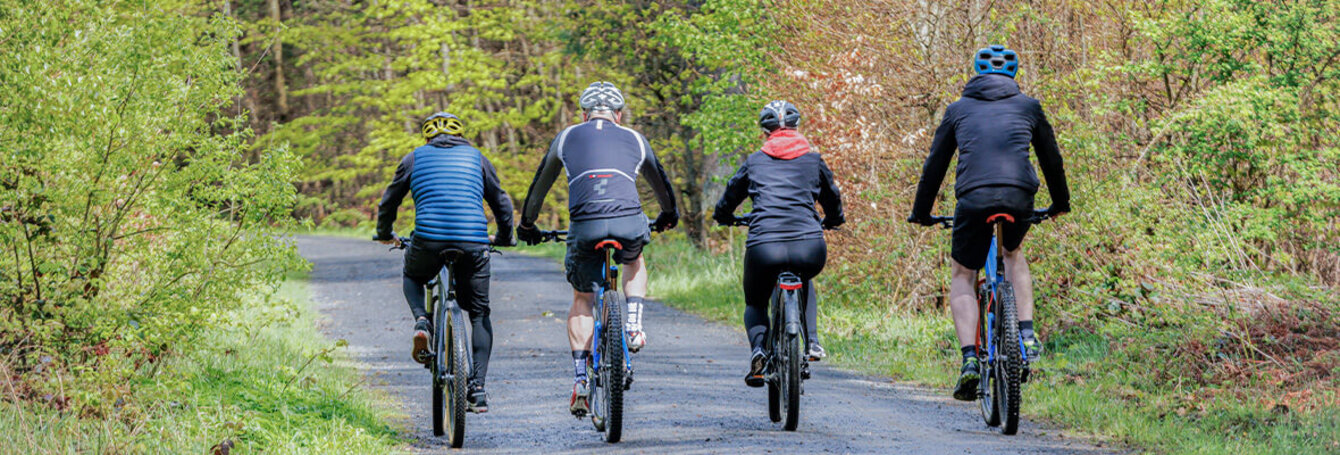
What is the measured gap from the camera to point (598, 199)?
723 centimetres

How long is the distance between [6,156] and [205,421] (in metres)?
1.76

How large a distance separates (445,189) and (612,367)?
129 cm

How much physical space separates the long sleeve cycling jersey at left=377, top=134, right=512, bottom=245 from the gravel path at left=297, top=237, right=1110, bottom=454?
45.3 inches

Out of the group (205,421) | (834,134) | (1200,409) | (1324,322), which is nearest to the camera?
(205,421)

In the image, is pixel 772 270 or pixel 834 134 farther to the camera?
pixel 834 134

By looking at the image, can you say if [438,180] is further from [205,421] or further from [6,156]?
[6,156]

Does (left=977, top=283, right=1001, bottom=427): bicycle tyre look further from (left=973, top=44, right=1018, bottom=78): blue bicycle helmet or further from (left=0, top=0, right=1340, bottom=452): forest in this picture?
(left=973, top=44, right=1018, bottom=78): blue bicycle helmet

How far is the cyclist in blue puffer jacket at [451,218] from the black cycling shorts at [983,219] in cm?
238

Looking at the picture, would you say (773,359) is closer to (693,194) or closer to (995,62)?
(995,62)

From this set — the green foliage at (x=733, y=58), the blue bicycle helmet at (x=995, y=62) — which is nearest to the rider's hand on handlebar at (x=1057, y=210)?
the blue bicycle helmet at (x=995, y=62)

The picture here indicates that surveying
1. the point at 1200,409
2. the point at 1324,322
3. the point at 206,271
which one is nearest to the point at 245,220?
the point at 206,271

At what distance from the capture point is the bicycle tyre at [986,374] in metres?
7.45

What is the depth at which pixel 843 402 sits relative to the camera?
899 centimetres

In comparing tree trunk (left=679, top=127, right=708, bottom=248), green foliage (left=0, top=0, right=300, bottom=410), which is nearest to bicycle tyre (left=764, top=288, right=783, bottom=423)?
green foliage (left=0, top=0, right=300, bottom=410)
